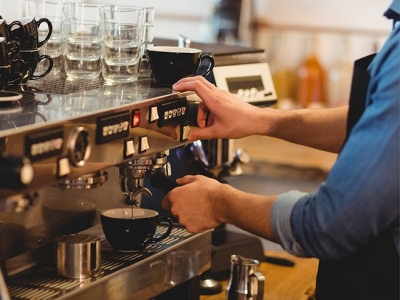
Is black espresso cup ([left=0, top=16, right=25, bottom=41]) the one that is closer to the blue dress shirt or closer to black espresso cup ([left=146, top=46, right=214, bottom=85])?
black espresso cup ([left=146, top=46, right=214, bottom=85])

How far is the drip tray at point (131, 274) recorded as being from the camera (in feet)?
4.65

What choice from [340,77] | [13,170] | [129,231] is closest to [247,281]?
[129,231]

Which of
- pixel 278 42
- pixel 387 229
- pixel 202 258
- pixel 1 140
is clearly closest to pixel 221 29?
pixel 278 42

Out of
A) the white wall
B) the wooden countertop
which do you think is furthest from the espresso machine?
the white wall

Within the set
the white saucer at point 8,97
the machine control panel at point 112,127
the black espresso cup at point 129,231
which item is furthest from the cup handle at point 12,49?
the black espresso cup at point 129,231

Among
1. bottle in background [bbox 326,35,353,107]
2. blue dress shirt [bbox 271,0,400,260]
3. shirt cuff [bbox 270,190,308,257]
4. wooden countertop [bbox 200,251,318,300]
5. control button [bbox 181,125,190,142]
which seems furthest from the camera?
bottle in background [bbox 326,35,353,107]

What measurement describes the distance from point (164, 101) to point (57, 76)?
0.29 m

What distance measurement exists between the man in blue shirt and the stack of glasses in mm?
134

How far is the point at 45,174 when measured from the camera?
1187 mm

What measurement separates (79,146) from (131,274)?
1.21 feet

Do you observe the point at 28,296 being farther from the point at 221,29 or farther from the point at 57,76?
the point at 221,29

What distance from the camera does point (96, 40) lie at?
166 centimetres

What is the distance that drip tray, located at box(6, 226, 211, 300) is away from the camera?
4.65 feet

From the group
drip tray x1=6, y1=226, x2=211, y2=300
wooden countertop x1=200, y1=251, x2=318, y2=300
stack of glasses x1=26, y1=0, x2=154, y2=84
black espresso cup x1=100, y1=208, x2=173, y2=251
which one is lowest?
wooden countertop x1=200, y1=251, x2=318, y2=300
